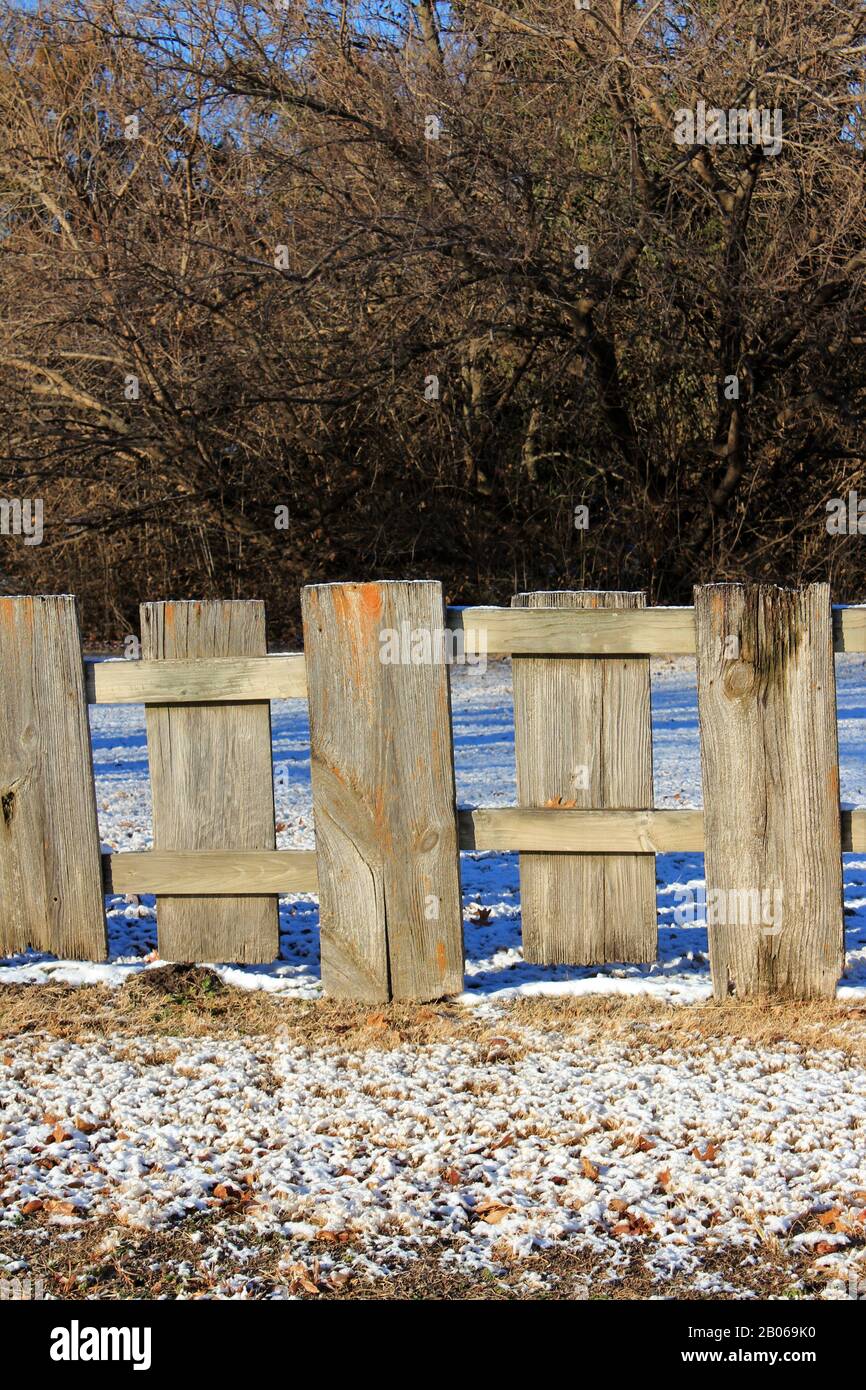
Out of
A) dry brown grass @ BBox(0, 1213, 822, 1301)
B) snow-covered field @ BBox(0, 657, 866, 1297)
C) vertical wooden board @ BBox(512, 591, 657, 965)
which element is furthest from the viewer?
vertical wooden board @ BBox(512, 591, 657, 965)

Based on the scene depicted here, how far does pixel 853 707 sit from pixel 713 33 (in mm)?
6711

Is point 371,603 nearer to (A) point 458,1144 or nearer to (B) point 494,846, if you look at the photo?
(B) point 494,846

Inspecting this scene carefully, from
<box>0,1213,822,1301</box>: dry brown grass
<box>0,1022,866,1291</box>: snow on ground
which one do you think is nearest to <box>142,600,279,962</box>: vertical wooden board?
<box>0,1022,866,1291</box>: snow on ground

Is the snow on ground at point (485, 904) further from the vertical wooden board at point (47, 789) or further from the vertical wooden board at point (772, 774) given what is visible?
the vertical wooden board at point (772, 774)

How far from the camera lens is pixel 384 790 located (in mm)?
4352

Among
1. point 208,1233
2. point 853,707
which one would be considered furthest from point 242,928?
point 853,707

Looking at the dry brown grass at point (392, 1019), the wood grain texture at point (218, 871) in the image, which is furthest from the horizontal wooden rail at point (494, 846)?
the dry brown grass at point (392, 1019)

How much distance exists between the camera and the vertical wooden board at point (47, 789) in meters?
4.60

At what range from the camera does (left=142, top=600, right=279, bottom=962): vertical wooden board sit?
448 cm

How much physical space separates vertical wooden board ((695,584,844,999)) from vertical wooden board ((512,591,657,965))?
0.22m

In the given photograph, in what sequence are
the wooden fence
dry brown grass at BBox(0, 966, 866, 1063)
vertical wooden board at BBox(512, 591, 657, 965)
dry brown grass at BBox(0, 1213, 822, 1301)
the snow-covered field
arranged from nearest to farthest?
dry brown grass at BBox(0, 1213, 822, 1301)
the snow-covered field
dry brown grass at BBox(0, 966, 866, 1063)
the wooden fence
vertical wooden board at BBox(512, 591, 657, 965)

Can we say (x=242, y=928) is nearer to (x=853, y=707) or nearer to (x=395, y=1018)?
(x=395, y=1018)

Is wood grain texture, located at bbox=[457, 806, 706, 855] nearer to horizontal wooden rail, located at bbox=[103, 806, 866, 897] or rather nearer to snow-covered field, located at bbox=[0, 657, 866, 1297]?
horizontal wooden rail, located at bbox=[103, 806, 866, 897]

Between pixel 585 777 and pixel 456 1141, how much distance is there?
1373 mm
